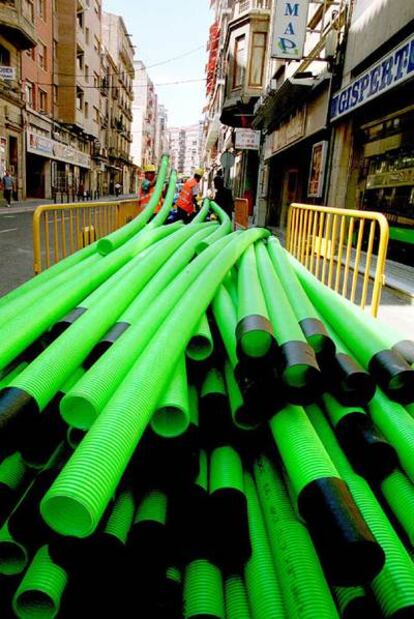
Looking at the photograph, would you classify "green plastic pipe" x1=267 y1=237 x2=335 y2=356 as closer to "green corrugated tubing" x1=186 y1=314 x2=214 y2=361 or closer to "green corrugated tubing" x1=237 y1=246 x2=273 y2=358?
"green corrugated tubing" x1=237 y1=246 x2=273 y2=358

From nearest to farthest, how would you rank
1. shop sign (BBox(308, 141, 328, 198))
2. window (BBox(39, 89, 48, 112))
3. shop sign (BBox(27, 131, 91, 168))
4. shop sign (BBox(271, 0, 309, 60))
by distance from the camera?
shop sign (BBox(271, 0, 309, 60)) < shop sign (BBox(308, 141, 328, 198)) < shop sign (BBox(27, 131, 91, 168)) < window (BBox(39, 89, 48, 112))

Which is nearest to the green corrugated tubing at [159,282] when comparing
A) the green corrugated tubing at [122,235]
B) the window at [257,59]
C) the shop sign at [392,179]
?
the green corrugated tubing at [122,235]

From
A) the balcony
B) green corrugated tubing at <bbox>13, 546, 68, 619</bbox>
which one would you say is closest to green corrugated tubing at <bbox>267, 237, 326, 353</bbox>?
green corrugated tubing at <bbox>13, 546, 68, 619</bbox>

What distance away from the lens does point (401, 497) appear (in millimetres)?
1764

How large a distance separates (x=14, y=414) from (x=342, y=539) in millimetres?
1284

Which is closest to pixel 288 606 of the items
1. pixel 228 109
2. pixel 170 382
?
pixel 170 382

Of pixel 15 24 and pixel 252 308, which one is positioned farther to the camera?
Result: pixel 15 24

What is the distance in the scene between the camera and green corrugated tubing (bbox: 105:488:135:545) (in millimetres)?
1633

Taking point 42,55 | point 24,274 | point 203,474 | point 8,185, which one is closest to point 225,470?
point 203,474

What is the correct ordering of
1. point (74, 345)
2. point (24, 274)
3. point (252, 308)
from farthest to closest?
1. point (24, 274)
2. point (252, 308)
3. point (74, 345)

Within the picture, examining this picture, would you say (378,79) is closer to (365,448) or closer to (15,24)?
(365,448)

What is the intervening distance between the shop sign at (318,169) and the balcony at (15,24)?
75.0 feet

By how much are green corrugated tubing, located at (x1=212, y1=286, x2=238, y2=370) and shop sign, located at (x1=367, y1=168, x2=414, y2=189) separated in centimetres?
537

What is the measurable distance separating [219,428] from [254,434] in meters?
0.18
